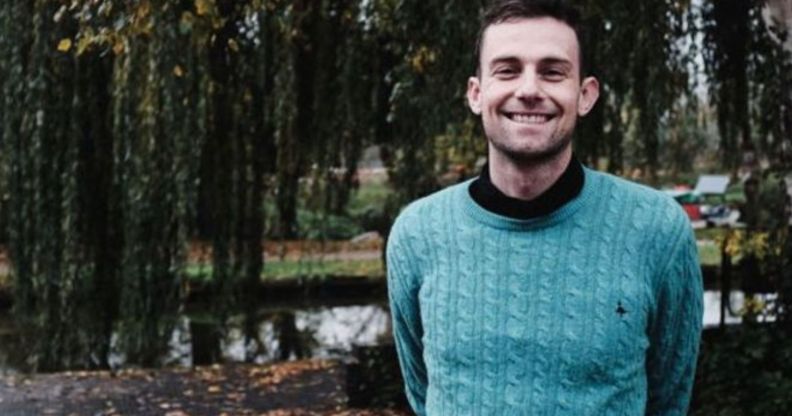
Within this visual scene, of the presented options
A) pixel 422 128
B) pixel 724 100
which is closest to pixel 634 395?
pixel 422 128

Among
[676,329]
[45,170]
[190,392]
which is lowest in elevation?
[190,392]

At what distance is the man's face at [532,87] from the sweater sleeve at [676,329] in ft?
0.71

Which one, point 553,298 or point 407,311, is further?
point 407,311

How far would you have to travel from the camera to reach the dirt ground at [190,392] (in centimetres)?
766

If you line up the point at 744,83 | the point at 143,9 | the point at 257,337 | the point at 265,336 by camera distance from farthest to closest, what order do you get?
the point at 265,336, the point at 257,337, the point at 744,83, the point at 143,9

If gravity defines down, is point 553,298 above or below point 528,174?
below

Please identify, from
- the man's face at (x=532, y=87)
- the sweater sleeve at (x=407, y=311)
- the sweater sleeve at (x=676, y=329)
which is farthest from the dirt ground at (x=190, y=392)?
the man's face at (x=532, y=87)

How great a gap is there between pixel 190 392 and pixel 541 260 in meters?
7.15

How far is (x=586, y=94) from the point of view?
62.0 inches

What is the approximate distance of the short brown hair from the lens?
1480mm

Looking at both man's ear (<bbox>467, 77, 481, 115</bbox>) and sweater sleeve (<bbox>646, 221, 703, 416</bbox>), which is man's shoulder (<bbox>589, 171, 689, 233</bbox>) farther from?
man's ear (<bbox>467, 77, 481, 115</bbox>)

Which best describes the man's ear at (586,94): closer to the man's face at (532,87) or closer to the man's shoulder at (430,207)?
the man's face at (532,87)

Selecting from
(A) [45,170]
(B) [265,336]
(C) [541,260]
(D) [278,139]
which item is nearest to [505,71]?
(C) [541,260]

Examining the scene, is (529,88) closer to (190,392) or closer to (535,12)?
(535,12)
